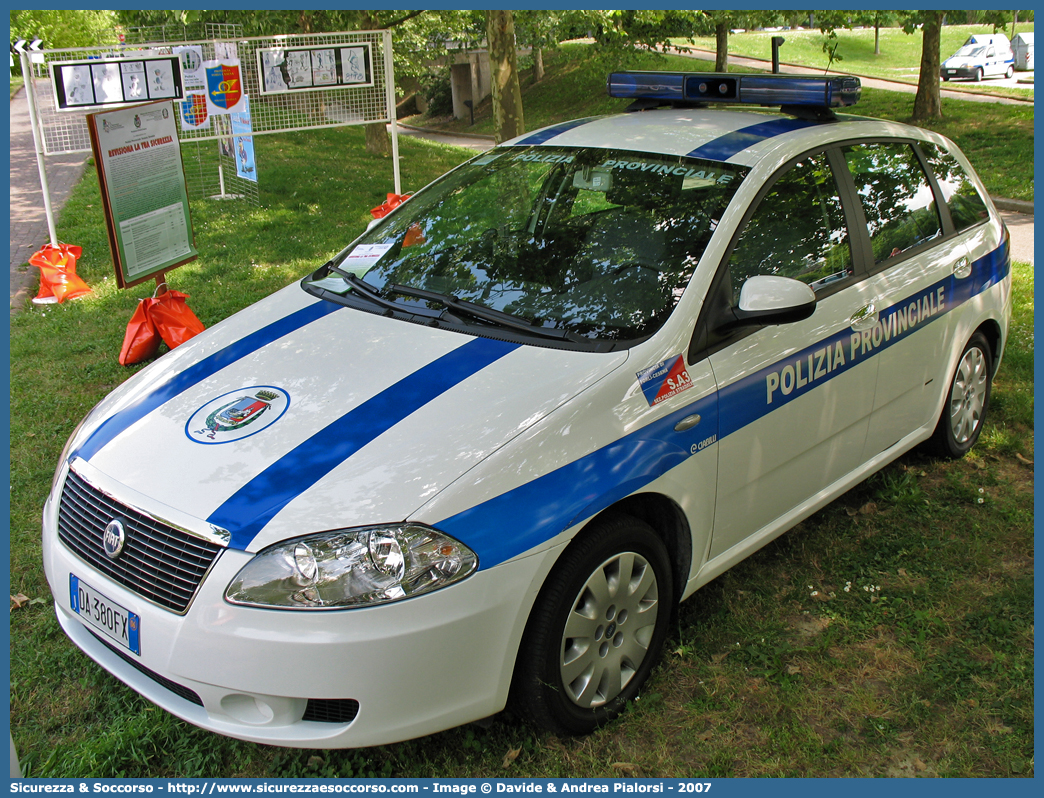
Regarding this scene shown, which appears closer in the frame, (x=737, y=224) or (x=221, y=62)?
(x=737, y=224)

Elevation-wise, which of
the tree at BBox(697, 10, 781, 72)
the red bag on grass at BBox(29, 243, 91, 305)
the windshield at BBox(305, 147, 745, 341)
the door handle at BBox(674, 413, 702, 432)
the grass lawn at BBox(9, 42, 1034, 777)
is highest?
the tree at BBox(697, 10, 781, 72)

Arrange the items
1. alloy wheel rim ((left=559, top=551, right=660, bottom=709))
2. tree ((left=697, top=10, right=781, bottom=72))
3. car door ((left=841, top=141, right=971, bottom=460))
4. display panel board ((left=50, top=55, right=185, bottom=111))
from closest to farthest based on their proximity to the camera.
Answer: alloy wheel rim ((left=559, top=551, right=660, bottom=709))
car door ((left=841, top=141, right=971, bottom=460))
display panel board ((left=50, top=55, right=185, bottom=111))
tree ((left=697, top=10, right=781, bottom=72))

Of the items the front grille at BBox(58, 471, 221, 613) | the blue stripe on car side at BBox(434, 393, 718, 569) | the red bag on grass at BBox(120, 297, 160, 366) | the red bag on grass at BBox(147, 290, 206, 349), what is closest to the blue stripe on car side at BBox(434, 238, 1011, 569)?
the blue stripe on car side at BBox(434, 393, 718, 569)

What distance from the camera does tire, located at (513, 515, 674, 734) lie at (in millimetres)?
2602

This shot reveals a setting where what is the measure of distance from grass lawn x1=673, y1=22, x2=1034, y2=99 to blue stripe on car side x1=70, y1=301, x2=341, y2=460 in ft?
101

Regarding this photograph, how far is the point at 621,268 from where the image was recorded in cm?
321

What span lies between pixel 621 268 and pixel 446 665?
1.55m

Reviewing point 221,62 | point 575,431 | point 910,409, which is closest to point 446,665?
point 575,431

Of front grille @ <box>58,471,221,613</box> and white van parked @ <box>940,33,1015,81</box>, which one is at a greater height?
white van parked @ <box>940,33,1015,81</box>

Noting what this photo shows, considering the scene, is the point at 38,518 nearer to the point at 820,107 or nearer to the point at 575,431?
the point at 575,431

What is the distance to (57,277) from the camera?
7.61 meters

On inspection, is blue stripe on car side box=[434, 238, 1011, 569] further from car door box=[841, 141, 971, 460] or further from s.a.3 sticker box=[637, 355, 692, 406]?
car door box=[841, 141, 971, 460]

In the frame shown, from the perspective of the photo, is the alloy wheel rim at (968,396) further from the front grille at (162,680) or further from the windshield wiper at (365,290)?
the front grille at (162,680)

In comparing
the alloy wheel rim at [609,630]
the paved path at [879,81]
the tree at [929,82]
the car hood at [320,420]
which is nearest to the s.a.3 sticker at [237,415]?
the car hood at [320,420]
